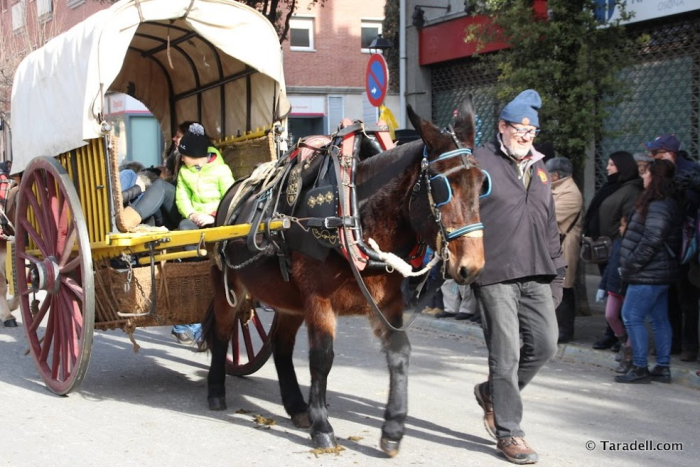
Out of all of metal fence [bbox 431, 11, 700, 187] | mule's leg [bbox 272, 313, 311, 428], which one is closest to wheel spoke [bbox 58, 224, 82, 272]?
mule's leg [bbox 272, 313, 311, 428]

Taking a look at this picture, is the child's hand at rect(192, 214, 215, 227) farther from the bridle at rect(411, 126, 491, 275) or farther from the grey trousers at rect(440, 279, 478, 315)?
the grey trousers at rect(440, 279, 478, 315)

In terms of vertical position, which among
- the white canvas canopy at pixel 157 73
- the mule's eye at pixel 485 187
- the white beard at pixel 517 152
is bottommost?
the mule's eye at pixel 485 187

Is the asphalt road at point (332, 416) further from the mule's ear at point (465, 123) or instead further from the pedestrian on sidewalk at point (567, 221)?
the mule's ear at point (465, 123)

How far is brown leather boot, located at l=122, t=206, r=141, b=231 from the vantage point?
6289 mm

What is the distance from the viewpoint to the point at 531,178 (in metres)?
5.05

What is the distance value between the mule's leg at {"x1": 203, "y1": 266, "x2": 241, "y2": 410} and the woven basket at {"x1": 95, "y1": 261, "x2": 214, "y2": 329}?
0.19 metres

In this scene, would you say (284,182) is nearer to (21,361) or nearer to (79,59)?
(79,59)

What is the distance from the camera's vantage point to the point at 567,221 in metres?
8.84

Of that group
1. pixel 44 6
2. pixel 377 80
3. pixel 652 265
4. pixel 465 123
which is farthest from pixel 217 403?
pixel 44 6

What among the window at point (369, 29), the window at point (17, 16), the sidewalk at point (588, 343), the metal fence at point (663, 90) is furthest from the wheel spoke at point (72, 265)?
the window at point (369, 29)

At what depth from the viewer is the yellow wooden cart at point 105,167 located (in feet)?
20.0

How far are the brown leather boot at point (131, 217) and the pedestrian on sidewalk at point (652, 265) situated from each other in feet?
12.6

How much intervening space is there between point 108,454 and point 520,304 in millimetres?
2497

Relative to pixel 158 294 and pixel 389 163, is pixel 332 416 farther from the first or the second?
pixel 389 163
